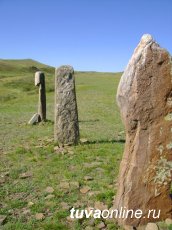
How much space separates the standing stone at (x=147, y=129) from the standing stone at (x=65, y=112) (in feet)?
19.3

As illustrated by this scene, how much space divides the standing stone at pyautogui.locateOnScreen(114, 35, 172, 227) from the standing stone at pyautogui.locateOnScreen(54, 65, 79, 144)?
587cm

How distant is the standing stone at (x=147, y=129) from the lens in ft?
18.4

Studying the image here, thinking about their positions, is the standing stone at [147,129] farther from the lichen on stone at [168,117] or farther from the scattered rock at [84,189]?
the scattered rock at [84,189]

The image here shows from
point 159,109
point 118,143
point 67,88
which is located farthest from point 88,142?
point 159,109

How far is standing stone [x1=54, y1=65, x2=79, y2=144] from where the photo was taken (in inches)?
464

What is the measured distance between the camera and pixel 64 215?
642 centimetres

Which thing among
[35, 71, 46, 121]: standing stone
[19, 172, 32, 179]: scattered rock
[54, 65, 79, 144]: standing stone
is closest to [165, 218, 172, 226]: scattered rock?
[19, 172, 32, 179]: scattered rock

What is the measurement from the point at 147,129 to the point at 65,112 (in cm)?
631

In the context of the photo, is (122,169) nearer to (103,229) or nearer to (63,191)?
(103,229)

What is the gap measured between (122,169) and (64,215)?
1.38 meters

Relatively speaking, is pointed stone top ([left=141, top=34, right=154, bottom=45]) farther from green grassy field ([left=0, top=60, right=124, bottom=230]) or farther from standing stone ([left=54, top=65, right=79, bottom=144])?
standing stone ([left=54, top=65, right=79, bottom=144])

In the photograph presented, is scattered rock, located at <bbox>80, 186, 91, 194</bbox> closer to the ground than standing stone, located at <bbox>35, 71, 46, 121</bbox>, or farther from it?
closer to the ground

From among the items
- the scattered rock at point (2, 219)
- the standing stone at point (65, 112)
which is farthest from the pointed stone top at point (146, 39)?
the standing stone at point (65, 112)

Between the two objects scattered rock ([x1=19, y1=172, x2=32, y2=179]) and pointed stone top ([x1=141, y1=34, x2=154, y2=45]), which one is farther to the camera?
scattered rock ([x1=19, y1=172, x2=32, y2=179])
